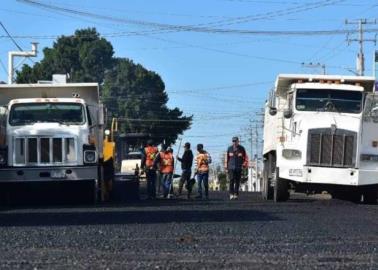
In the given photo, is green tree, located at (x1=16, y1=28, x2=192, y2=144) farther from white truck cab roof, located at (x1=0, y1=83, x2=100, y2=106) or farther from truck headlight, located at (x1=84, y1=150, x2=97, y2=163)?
truck headlight, located at (x1=84, y1=150, x2=97, y2=163)

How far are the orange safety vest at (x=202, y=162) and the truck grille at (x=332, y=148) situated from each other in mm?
5023

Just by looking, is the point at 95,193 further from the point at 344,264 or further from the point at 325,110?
the point at 344,264

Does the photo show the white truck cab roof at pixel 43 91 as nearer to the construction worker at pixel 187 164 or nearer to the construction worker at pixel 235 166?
the construction worker at pixel 187 164

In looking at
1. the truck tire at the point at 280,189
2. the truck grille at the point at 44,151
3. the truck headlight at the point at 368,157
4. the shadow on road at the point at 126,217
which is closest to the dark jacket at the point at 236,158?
the truck tire at the point at 280,189

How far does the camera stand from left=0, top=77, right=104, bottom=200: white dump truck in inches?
762

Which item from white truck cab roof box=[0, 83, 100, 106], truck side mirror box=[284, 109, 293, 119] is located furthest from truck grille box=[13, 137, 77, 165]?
truck side mirror box=[284, 109, 293, 119]

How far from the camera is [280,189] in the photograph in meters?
20.6

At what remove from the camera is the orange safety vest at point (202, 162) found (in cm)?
2425

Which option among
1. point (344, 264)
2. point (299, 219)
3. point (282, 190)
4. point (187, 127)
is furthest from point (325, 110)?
point (187, 127)

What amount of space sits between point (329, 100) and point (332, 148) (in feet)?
4.26

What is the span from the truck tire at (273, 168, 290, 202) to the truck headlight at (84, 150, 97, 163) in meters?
4.60

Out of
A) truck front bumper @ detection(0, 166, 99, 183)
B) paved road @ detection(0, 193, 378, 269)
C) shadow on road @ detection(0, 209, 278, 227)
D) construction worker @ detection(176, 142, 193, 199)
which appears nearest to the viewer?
paved road @ detection(0, 193, 378, 269)

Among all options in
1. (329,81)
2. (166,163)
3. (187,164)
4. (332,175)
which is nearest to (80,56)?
(187,164)

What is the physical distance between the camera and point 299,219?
586 inches
